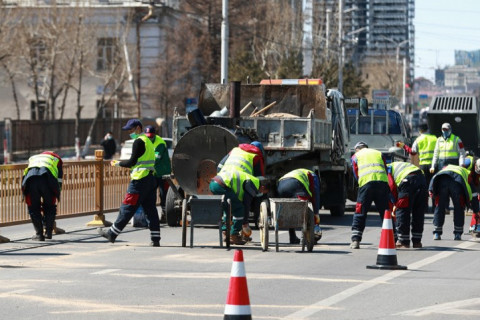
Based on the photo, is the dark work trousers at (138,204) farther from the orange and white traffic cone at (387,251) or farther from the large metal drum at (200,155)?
the orange and white traffic cone at (387,251)

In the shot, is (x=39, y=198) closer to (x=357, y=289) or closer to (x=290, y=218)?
(x=290, y=218)

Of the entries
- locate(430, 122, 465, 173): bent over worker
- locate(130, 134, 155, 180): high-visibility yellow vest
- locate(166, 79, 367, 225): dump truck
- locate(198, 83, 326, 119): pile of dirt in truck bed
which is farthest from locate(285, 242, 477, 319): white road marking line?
locate(430, 122, 465, 173): bent over worker

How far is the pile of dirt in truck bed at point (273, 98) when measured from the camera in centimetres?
2298

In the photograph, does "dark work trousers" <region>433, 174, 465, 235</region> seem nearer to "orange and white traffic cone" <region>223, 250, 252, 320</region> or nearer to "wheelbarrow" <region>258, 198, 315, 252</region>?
"wheelbarrow" <region>258, 198, 315, 252</region>

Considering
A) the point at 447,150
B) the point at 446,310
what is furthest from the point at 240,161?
the point at 447,150

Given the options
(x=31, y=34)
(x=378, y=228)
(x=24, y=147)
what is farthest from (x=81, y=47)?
(x=378, y=228)

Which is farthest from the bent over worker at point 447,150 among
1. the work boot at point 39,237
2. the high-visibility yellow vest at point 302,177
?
the work boot at point 39,237

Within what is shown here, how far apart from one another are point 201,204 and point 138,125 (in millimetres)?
1969

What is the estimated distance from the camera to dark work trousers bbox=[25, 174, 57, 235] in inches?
717

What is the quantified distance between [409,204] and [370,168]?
2.90 ft

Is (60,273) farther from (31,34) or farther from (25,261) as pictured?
(31,34)

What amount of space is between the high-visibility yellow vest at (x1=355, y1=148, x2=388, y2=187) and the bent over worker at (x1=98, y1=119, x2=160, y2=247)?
123 inches

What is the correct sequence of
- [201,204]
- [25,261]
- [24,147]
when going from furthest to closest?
[24,147] → [201,204] → [25,261]

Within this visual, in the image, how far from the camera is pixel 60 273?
14086 millimetres
